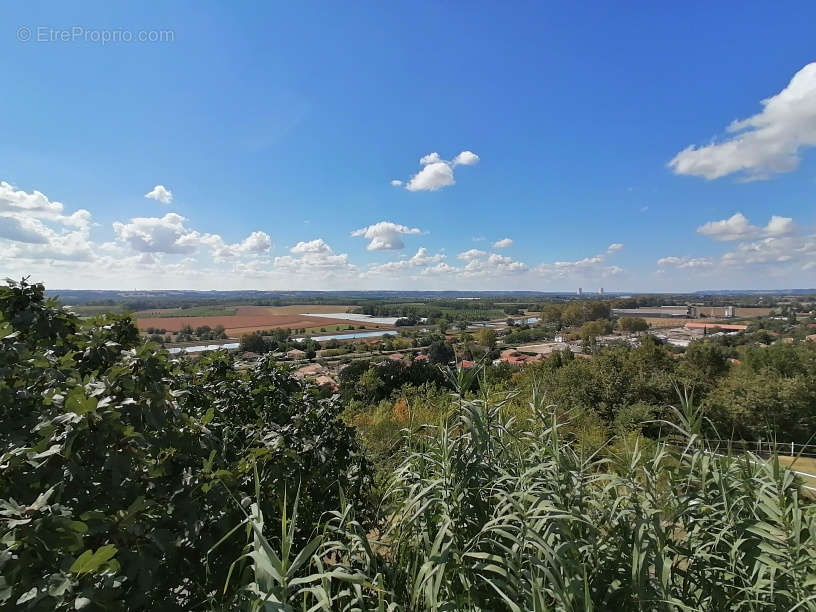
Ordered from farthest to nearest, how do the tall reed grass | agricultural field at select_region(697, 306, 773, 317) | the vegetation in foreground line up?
agricultural field at select_region(697, 306, 773, 317), the tall reed grass, the vegetation in foreground

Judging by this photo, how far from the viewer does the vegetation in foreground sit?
1.28m

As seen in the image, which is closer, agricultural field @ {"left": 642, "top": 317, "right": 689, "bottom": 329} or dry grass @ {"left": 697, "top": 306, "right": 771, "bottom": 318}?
agricultural field @ {"left": 642, "top": 317, "right": 689, "bottom": 329}

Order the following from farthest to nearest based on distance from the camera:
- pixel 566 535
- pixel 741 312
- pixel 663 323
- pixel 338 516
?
pixel 741 312
pixel 663 323
pixel 338 516
pixel 566 535

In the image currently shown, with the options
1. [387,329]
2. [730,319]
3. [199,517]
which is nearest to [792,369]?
[199,517]

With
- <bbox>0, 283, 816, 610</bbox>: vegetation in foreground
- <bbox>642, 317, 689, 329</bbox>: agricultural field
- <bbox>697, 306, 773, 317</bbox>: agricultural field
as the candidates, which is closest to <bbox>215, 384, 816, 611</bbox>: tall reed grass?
<bbox>0, 283, 816, 610</bbox>: vegetation in foreground

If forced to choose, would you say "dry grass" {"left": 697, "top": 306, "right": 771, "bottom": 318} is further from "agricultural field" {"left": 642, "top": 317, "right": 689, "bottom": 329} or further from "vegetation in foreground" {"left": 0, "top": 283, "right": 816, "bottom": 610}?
"vegetation in foreground" {"left": 0, "top": 283, "right": 816, "bottom": 610}

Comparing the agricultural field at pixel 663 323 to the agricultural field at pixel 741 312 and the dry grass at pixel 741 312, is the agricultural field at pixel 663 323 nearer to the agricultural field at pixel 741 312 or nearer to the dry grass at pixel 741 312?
the dry grass at pixel 741 312

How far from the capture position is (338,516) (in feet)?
6.50

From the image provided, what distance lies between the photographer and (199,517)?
159 cm

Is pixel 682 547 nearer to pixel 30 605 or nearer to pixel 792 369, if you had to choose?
pixel 30 605

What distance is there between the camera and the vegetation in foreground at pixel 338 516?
1.28 meters

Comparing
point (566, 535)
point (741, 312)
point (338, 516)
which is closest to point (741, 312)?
point (741, 312)

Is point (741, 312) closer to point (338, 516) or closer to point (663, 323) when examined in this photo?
point (663, 323)

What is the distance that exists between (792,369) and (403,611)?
35.3 m
